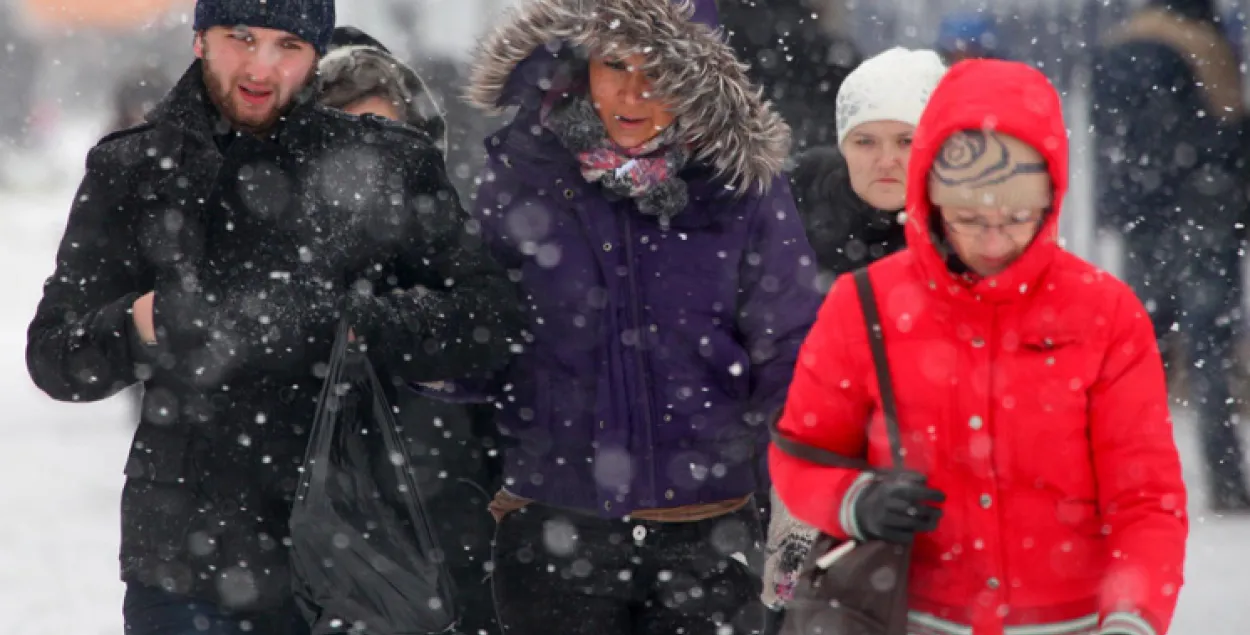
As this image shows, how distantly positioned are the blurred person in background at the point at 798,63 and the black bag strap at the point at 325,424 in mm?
3585

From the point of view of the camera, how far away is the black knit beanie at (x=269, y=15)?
3.55 m

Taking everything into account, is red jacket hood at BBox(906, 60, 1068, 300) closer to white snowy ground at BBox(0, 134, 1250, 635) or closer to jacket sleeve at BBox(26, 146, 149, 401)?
jacket sleeve at BBox(26, 146, 149, 401)

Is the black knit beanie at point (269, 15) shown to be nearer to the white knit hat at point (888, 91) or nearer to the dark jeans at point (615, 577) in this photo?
the dark jeans at point (615, 577)

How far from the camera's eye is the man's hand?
3.38 meters

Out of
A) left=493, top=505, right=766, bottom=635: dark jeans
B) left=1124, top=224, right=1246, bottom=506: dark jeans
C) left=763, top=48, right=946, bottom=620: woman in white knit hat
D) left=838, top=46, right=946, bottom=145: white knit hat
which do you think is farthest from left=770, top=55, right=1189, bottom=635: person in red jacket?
left=1124, top=224, right=1246, bottom=506: dark jeans

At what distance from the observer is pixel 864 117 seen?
4.84 meters

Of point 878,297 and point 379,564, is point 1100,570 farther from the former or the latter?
point 379,564

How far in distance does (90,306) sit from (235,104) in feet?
1.53

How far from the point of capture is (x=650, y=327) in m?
3.72

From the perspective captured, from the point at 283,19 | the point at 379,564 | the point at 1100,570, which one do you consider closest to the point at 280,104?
the point at 283,19

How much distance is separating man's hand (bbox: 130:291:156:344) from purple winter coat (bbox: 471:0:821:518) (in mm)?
767

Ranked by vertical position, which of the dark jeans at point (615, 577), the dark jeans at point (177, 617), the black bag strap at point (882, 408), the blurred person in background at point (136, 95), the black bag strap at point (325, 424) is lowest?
the blurred person in background at point (136, 95)

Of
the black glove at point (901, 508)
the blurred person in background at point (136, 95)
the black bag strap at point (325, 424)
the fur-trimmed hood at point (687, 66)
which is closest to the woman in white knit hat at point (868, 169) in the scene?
the fur-trimmed hood at point (687, 66)

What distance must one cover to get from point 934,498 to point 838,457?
0.74 ft
